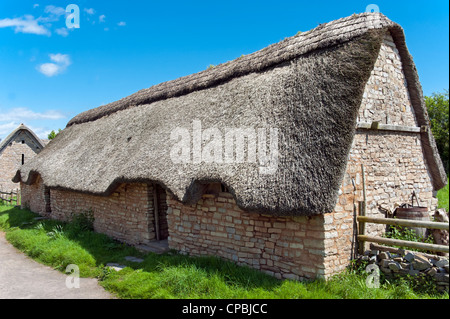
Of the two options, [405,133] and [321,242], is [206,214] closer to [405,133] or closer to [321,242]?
[321,242]

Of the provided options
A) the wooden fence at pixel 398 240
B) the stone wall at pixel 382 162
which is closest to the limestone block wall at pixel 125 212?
the stone wall at pixel 382 162

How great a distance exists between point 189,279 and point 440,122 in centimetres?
2365

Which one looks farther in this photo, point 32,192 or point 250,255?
point 32,192

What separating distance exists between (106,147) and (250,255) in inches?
250

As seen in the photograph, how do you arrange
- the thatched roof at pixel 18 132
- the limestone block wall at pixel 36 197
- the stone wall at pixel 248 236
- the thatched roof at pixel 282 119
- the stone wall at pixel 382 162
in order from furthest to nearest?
the thatched roof at pixel 18 132, the limestone block wall at pixel 36 197, the stone wall at pixel 382 162, the stone wall at pixel 248 236, the thatched roof at pixel 282 119

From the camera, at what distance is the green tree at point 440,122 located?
2166cm

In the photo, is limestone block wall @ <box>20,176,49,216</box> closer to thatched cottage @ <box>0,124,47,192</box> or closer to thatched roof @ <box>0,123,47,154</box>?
thatched cottage @ <box>0,124,47,192</box>

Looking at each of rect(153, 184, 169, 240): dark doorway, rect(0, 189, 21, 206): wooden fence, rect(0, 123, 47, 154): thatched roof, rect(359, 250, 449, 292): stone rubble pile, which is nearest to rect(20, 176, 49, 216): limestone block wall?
rect(0, 189, 21, 206): wooden fence

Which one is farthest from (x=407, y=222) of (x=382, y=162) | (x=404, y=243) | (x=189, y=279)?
(x=189, y=279)

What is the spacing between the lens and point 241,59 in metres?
8.58

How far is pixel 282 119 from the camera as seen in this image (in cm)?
575

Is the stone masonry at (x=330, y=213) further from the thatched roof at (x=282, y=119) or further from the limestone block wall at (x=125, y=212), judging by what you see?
the thatched roof at (x=282, y=119)

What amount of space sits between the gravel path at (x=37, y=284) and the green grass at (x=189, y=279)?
0.22 meters

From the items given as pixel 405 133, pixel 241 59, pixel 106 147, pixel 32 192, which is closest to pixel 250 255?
pixel 405 133
